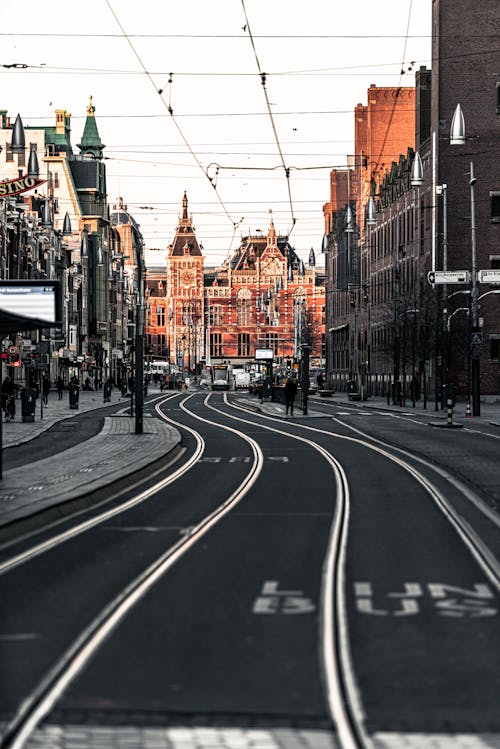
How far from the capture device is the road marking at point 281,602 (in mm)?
10492

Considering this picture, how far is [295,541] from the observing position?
50.3ft

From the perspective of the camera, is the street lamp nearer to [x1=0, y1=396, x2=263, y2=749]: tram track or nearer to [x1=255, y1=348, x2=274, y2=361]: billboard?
[x1=0, y1=396, x2=263, y2=749]: tram track

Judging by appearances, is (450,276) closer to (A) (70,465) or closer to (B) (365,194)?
(A) (70,465)

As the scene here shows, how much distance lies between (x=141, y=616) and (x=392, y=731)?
12.3 feet

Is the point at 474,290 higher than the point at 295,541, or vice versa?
the point at 474,290

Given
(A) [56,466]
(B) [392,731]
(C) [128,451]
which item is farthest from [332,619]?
(C) [128,451]

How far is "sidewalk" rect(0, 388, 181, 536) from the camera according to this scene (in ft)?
60.4

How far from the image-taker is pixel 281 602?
1088cm

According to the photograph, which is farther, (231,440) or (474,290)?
(474,290)

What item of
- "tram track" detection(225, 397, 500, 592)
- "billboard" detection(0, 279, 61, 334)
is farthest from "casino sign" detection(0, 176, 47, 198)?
"tram track" detection(225, 397, 500, 592)

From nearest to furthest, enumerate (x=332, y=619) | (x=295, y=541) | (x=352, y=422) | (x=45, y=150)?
1. (x=332, y=619)
2. (x=295, y=541)
3. (x=352, y=422)
4. (x=45, y=150)

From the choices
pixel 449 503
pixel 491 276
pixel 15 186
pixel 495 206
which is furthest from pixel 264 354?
pixel 449 503

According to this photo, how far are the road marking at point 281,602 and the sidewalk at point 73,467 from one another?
5.13 metres

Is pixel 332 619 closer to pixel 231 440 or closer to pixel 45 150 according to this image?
pixel 231 440
